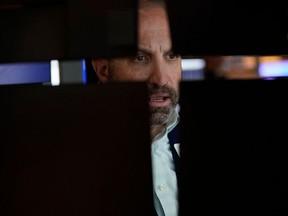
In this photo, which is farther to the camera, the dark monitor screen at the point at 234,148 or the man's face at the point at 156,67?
the man's face at the point at 156,67

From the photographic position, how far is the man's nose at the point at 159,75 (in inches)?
31.6

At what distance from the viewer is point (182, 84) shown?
0.55 m

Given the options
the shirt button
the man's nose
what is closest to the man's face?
the man's nose

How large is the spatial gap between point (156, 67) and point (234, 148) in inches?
13.2

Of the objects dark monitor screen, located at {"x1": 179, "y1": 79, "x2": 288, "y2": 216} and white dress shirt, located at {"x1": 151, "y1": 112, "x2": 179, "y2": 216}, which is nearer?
dark monitor screen, located at {"x1": 179, "y1": 79, "x2": 288, "y2": 216}

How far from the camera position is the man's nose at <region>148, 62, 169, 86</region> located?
0.80 metres

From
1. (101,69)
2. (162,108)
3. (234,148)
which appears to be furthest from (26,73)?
(234,148)

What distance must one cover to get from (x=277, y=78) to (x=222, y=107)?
0.30ft

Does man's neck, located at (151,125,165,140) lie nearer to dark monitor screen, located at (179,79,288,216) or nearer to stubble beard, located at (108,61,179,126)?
stubble beard, located at (108,61,179,126)

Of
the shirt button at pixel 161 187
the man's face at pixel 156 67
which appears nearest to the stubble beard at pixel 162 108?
the man's face at pixel 156 67

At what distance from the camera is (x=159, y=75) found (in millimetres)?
843

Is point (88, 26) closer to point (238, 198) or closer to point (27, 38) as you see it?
point (27, 38)

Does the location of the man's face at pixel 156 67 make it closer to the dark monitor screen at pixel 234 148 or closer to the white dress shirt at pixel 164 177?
the white dress shirt at pixel 164 177

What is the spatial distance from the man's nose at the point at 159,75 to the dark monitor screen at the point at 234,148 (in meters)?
0.23
